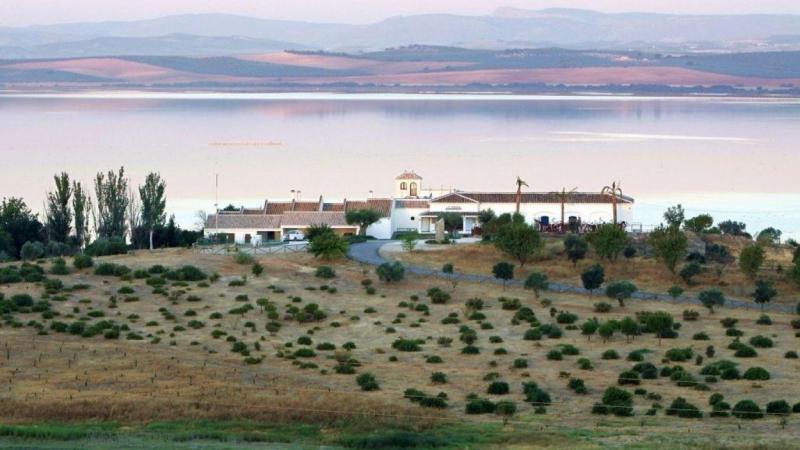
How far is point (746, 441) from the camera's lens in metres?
18.2

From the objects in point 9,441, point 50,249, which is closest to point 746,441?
point 9,441

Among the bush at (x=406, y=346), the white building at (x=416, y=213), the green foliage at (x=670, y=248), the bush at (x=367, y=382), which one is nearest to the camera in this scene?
the bush at (x=367, y=382)

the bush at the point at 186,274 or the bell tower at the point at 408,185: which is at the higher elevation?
the bell tower at the point at 408,185

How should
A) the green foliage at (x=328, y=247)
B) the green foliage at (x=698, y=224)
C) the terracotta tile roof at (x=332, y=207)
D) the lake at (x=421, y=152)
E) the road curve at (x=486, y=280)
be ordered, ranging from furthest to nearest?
the lake at (x=421, y=152) → the terracotta tile roof at (x=332, y=207) → the green foliage at (x=698, y=224) → the green foliage at (x=328, y=247) → the road curve at (x=486, y=280)

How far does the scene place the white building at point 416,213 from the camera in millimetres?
45594

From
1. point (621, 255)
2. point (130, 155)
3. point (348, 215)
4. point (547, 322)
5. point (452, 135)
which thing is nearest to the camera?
point (547, 322)

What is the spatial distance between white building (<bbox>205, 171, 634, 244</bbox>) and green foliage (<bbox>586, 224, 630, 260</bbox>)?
739cm

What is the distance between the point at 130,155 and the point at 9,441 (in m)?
68.3

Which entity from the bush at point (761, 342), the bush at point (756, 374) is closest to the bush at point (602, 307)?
the bush at point (761, 342)

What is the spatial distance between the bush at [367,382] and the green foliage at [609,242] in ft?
47.4

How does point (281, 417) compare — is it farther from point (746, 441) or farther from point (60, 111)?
point (60, 111)

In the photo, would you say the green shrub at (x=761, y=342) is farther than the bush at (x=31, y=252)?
No

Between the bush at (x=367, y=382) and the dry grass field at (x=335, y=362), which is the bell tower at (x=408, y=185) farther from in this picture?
the bush at (x=367, y=382)

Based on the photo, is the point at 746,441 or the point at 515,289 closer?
the point at 746,441
